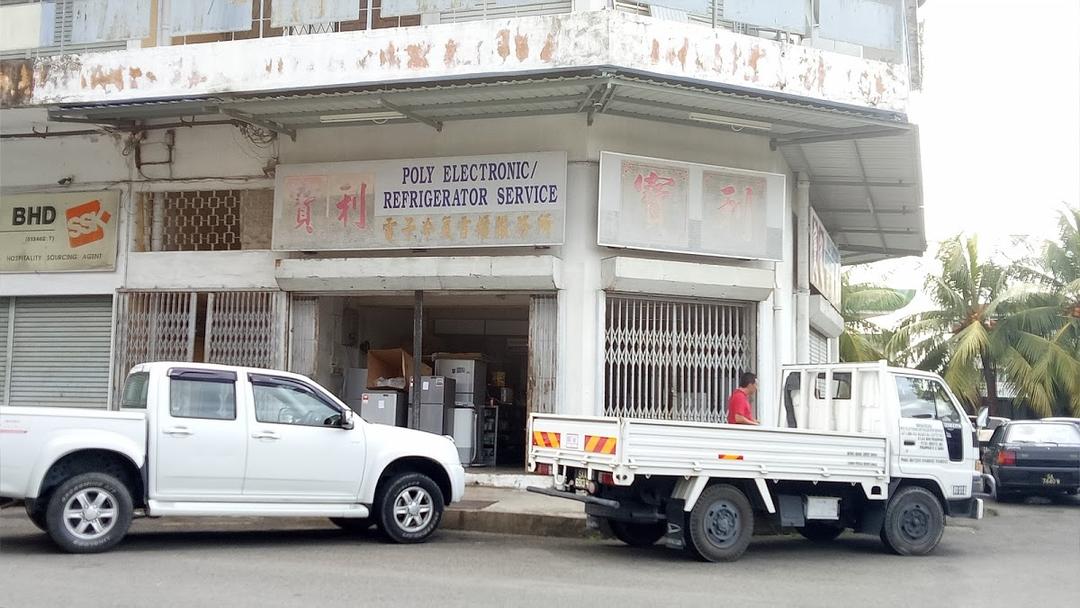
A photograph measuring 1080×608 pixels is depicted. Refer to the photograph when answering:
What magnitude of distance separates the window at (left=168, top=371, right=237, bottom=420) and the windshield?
12.8 metres

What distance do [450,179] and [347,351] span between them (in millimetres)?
3423

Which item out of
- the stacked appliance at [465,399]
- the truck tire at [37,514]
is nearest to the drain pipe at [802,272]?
the stacked appliance at [465,399]

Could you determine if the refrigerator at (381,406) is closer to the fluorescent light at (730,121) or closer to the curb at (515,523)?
the curb at (515,523)

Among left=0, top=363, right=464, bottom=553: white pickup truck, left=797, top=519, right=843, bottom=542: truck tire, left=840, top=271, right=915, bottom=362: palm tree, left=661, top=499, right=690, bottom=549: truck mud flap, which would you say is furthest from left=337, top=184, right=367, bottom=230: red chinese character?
left=840, top=271, right=915, bottom=362: palm tree

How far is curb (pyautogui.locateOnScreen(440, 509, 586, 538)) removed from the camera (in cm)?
1091

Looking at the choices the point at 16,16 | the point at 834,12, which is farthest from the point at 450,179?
the point at 16,16

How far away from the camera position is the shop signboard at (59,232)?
14836mm

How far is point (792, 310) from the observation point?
15133 millimetres

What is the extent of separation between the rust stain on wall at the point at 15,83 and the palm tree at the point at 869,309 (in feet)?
75.3

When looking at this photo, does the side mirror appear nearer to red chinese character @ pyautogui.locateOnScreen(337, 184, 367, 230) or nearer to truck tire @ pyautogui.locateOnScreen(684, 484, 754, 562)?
truck tire @ pyautogui.locateOnScreen(684, 484, 754, 562)

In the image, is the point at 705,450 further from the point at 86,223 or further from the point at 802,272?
the point at 86,223

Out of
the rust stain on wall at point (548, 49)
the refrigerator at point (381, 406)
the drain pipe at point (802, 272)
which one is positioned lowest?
the refrigerator at point (381, 406)

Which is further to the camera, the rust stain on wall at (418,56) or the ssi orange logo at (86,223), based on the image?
the ssi orange logo at (86,223)

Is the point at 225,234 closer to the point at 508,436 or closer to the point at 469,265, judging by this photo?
the point at 469,265
